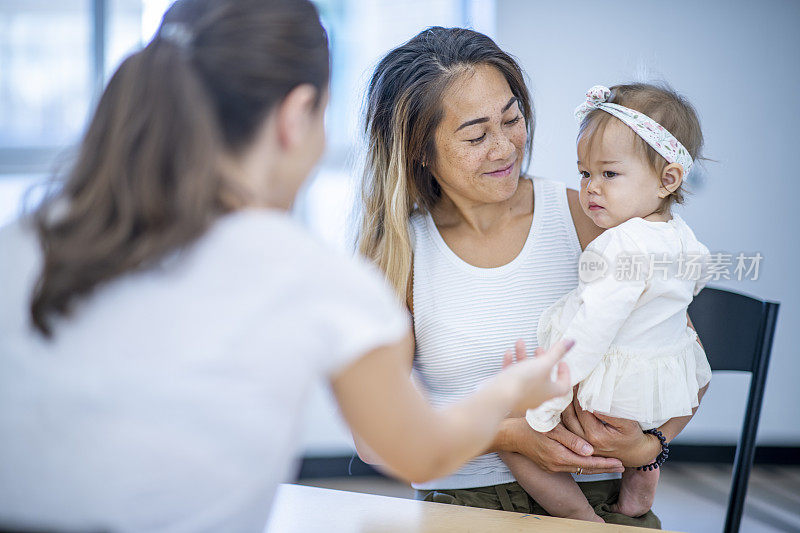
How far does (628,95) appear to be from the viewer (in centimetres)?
155

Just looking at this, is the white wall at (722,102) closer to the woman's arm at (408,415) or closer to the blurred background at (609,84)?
the blurred background at (609,84)

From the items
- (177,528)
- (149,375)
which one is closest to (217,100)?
(149,375)

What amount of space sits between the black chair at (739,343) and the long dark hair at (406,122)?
0.56 meters

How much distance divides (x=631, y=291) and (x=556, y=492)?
429 mm

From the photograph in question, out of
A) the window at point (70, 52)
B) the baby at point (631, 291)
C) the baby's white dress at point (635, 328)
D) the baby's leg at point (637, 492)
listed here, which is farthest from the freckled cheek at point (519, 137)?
the window at point (70, 52)

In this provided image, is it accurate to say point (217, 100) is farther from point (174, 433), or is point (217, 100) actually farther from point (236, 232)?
point (174, 433)

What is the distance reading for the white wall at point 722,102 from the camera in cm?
326

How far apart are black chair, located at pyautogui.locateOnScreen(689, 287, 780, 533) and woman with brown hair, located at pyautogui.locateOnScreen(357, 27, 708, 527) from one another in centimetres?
14

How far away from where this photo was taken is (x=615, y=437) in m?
1.43

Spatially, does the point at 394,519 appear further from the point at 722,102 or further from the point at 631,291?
the point at 722,102

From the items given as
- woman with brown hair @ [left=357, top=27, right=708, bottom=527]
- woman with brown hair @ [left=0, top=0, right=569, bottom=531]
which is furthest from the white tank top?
woman with brown hair @ [left=0, top=0, right=569, bottom=531]

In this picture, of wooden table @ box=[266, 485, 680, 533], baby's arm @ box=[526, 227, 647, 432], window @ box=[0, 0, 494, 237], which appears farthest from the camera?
window @ box=[0, 0, 494, 237]

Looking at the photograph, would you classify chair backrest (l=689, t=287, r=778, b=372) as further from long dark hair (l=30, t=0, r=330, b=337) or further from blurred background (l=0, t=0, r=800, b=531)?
blurred background (l=0, t=0, r=800, b=531)

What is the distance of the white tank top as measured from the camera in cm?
157
